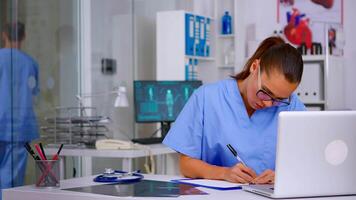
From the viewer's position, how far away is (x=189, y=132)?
262 cm

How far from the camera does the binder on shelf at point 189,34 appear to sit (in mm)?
5824

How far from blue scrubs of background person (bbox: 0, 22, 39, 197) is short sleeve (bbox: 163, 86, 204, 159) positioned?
7.06 ft

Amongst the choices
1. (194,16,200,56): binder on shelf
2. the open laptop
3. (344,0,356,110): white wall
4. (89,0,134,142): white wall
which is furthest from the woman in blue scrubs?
(344,0,356,110): white wall

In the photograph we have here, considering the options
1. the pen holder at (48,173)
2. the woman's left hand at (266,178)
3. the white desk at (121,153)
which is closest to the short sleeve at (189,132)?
the woman's left hand at (266,178)

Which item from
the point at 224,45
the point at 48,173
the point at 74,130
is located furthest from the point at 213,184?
the point at 224,45

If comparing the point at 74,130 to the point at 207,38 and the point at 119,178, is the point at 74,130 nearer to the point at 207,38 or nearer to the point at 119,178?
the point at 207,38

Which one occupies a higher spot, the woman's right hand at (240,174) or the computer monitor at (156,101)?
the computer monitor at (156,101)

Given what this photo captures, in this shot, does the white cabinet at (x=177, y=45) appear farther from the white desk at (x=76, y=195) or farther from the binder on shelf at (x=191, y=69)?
the white desk at (x=76, y=195)

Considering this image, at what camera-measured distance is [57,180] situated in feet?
7.64

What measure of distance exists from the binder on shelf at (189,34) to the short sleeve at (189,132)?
323 cm

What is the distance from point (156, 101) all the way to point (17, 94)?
44.3 inches

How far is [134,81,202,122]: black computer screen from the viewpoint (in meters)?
5.19

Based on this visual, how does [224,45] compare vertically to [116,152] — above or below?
above

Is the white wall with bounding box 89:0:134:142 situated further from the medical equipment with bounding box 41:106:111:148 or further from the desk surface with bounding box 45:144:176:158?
the desk surface with bounding box 45:144:176:158
